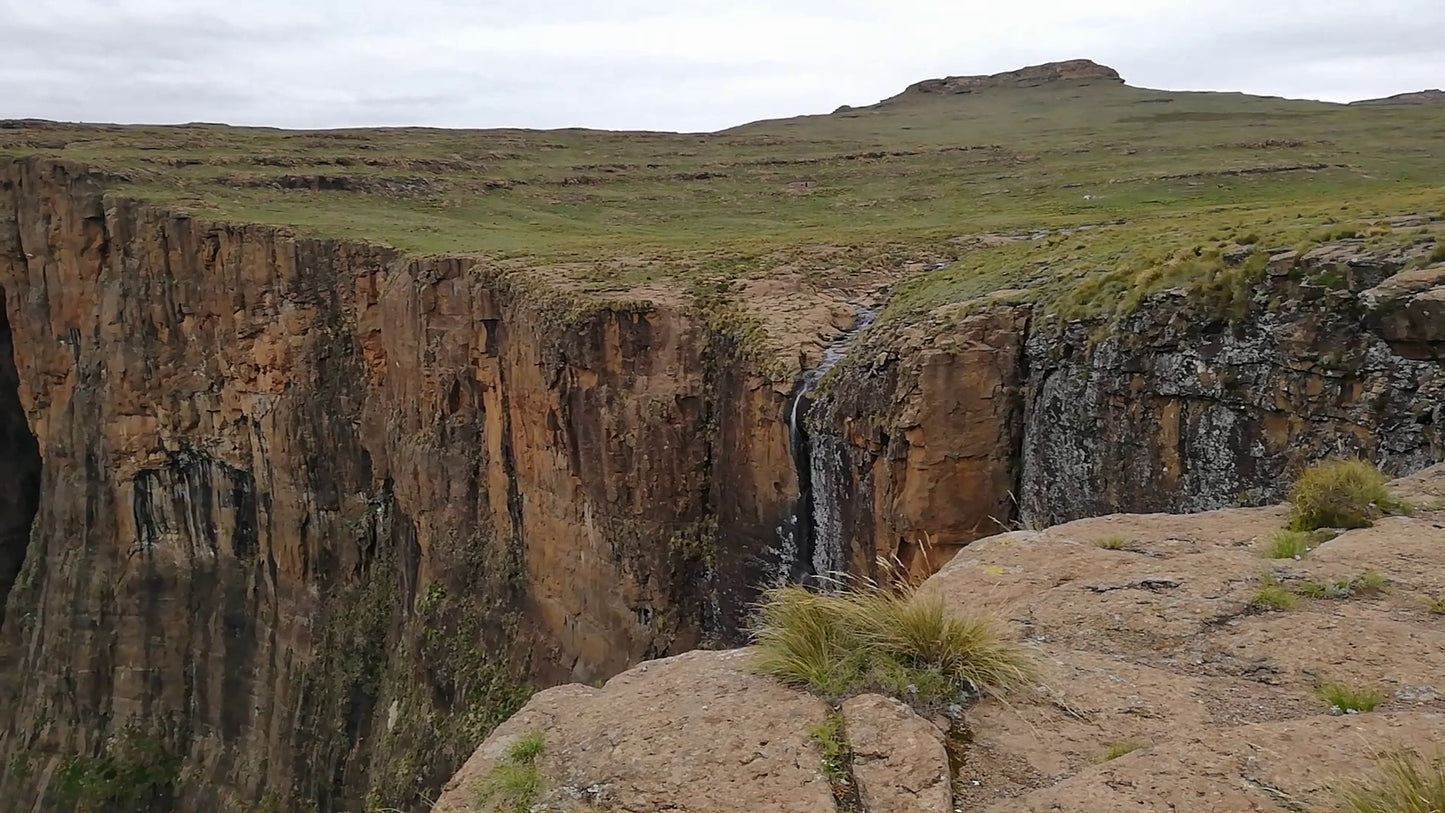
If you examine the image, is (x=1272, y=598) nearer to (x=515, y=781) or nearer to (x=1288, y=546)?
(x=1288, y=546)

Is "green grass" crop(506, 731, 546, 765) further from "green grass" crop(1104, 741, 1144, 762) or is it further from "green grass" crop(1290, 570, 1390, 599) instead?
"green grass" crop(1290, 570, 1390, 599)

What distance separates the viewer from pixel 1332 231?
1283 cm

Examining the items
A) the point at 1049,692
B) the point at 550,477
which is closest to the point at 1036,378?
the point at 1049,692

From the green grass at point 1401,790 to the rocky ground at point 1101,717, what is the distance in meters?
0.22

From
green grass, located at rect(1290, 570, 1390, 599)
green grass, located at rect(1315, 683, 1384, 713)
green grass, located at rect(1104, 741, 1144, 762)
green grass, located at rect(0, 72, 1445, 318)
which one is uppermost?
green grass, located at rect(0, 72, 1445, 318)

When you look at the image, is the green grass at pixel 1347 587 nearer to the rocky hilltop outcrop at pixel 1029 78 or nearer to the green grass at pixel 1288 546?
the green grass at pixel 1288 546

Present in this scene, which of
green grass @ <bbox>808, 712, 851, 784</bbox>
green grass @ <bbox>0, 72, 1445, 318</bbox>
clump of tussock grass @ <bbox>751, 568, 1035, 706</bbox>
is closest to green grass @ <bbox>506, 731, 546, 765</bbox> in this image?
clump of tussock grass @ <bbox>751, 568, 1035, 706</bbox>

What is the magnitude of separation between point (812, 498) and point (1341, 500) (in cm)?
1021

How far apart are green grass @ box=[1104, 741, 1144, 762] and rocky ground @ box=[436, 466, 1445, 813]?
13mm

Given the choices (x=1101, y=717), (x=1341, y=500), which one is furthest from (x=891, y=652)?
(x=1341, y=500)

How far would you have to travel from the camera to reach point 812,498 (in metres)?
17.1

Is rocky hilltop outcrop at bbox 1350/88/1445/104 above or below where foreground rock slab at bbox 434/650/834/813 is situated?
above

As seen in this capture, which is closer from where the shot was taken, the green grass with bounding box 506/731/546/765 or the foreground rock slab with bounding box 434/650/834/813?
the foreground rock slab with bounding box 434/650/834/813

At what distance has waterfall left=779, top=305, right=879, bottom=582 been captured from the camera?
16562 millimetres
